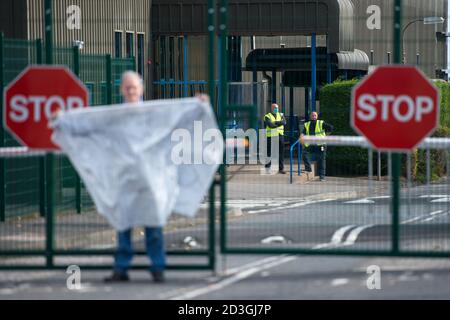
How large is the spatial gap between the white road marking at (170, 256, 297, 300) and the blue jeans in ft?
1.63

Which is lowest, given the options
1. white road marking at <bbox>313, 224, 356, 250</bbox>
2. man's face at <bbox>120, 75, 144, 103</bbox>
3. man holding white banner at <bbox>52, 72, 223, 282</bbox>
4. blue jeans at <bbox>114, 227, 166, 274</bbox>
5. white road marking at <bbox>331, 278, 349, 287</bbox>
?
white road marking at <bbox>331, 278, 349, 287</bbox>

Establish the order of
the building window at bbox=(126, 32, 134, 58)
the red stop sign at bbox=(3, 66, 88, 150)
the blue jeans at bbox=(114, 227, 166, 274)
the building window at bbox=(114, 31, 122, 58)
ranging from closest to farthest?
1. the blue jeans at bbox=(114, 227, 166, 274)
2. the red stop sign at bbox=(3, 66, 88, 150)
3. the building window at bbox=(114, 31, 122, 58)
4. the building window at bbox=(126, 32, 134, 58)

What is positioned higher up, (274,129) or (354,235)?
(274,129)

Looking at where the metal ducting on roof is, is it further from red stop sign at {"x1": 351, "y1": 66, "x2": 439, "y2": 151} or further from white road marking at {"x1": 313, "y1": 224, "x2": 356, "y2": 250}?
red stop sign at {"x1": 351, "y1": 66, "x2": 439, "y2": 151}

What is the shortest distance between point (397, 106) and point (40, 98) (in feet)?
12.0

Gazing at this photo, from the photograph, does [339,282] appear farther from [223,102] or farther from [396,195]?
[223,102]

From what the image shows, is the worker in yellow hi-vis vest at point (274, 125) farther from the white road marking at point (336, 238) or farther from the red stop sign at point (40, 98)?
the red stop sign at point (40, 98)

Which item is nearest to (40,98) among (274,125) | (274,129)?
(274,125)

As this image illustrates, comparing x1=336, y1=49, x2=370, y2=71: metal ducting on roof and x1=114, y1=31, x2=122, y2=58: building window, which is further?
x1=336, y1=49, x2=370, y2=71: metal ducting on roof

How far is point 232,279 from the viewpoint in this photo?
13023mm

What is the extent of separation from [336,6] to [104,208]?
23386 mm

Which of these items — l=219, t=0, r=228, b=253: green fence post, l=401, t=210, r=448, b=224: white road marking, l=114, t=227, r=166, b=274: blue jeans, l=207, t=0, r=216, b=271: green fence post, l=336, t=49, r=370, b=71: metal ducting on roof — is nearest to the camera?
l=114, t=227, r=166, b=274: blue jeans

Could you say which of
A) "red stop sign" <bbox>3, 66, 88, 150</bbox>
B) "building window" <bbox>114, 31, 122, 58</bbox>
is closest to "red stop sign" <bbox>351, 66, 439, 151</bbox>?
"red stop sign" <bbox>3, 66, 88, 150</bbox>

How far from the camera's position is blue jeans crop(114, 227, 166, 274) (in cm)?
1240
